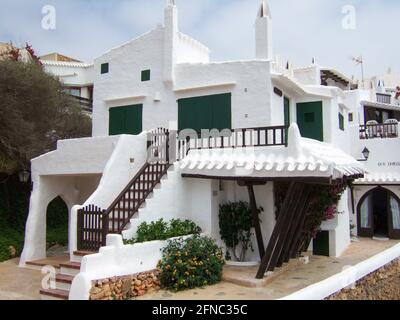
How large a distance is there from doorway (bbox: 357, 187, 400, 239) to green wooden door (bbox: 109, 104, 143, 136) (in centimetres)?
1187

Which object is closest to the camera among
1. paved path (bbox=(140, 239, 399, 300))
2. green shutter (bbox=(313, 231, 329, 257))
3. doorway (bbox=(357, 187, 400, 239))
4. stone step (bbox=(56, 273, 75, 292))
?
paved path (bbox=(140, 239, 399, 300))

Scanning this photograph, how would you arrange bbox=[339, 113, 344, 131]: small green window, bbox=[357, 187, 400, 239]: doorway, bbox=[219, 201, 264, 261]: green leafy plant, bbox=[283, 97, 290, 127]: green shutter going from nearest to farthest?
bbox=[219, 201, 264, 261]: green leafy plant
bbox=[283, 97, 290, 127]: green shutter
bbox=[339, 113, 344, 131]: small green window
bbox=[357, 187, 400, 239]: doorway

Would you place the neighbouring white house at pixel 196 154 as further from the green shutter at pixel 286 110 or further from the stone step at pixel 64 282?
the stone step at pixel 64 282

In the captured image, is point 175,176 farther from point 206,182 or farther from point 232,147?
point 232,147

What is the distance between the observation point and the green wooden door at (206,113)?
13180mm

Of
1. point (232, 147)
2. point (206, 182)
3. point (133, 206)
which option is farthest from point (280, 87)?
point (133, 206)

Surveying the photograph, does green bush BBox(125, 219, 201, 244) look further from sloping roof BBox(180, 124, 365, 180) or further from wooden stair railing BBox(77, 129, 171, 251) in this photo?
sloping roof BBox(180, 124, 365, 180)

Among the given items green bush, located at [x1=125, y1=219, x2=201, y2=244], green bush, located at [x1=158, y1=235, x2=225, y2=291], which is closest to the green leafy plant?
green bush, located at [x1=125, y1=219, x2=201, y2=244]

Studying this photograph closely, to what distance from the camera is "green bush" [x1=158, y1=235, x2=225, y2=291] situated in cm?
906

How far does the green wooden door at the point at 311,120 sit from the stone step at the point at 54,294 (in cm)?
1006

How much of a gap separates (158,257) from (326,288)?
3.87 m

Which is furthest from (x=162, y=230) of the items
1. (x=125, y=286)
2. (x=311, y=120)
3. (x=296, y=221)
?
(x=311, y=120)

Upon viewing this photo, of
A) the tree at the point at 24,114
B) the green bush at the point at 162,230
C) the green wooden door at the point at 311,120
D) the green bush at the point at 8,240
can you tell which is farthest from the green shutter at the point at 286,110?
the green bush at the point at 8,240

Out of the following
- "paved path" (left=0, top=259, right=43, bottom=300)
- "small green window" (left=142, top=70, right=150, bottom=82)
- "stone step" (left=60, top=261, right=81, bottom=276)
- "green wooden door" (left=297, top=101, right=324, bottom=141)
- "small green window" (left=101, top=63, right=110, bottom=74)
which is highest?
"small green window" (left=101, top=63, right=110, bottom=74)
